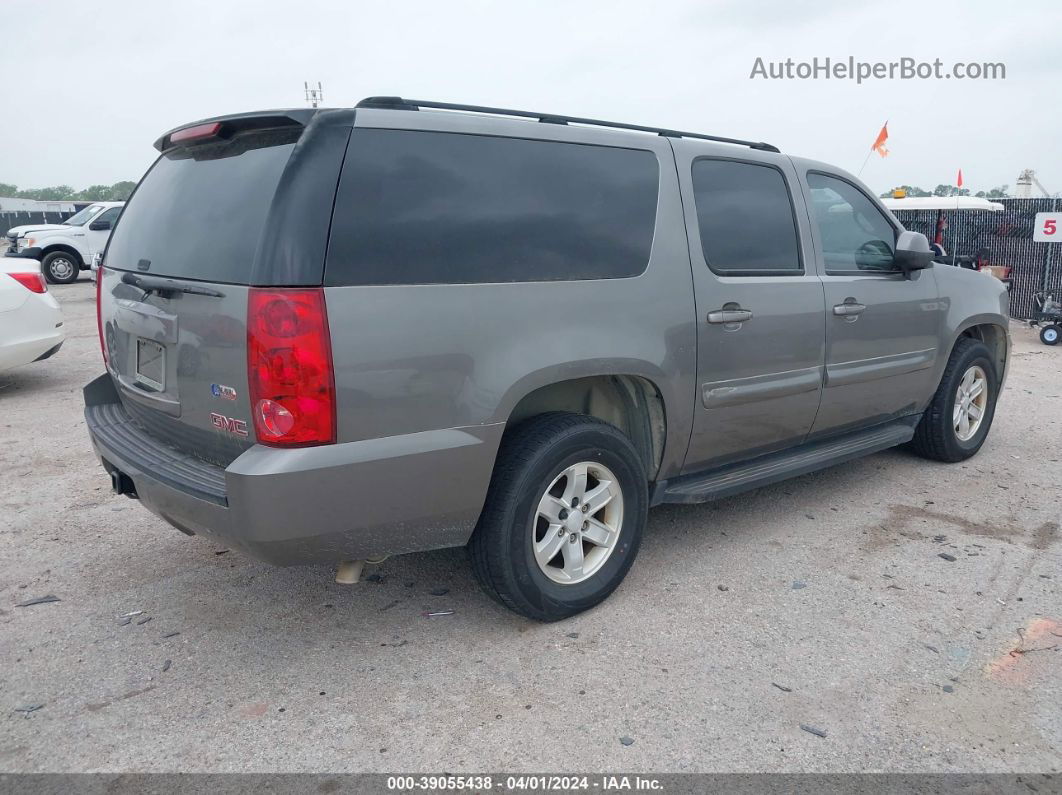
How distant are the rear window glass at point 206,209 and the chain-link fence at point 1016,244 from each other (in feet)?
43.1

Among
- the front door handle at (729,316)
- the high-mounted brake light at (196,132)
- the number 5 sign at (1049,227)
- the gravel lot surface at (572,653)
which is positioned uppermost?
the high-mounted brake light at (196,132)

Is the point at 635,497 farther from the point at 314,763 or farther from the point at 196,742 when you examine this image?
the point at 196,742

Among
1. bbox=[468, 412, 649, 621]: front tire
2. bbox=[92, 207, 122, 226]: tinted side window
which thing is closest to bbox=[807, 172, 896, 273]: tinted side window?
bbox=[468, 412, 649, 621]: front tire

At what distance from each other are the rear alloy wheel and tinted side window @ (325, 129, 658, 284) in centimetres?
1918

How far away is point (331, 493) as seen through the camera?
269 cm

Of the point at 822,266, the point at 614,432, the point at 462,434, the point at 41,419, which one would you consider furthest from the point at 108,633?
the point at 41,419

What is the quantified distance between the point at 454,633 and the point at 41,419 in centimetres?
495

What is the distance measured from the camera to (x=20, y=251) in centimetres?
1848

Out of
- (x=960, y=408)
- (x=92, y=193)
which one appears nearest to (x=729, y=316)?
(x=960, y=408)

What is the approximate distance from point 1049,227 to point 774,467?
10.3 meters

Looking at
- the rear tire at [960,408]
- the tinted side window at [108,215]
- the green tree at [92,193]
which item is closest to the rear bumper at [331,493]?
the rear tire at [960,408]

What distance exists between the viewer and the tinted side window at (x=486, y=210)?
8.99ft

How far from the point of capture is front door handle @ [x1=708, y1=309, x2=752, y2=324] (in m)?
3.69

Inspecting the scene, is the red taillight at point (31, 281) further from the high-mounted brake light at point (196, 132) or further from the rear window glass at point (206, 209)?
the high-mounted brake light at point (196, 132)
